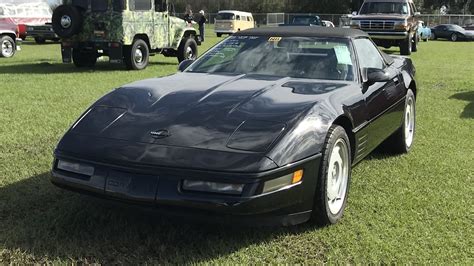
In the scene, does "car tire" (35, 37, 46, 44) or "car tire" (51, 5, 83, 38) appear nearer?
"car tire" (51, 5, 83, 38)

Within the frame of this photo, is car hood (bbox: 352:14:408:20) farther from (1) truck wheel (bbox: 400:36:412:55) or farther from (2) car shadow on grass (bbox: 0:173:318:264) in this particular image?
(2) car shadow on grass (bbox: 0:173:318:264)

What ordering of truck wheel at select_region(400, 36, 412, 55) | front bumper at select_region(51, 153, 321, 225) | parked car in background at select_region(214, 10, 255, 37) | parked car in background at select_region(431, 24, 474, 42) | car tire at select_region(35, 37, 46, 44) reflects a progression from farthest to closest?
parked car in background at select_region(431, 24, 474, 42) < parked car in background at select_region(214, 10, 255, 37) < car tire at select_region(35, 37, 46, 44) < truck wheel at select_region(400, 36, 412, 55) < front bumper at select_region(51, 153, 321, 225)

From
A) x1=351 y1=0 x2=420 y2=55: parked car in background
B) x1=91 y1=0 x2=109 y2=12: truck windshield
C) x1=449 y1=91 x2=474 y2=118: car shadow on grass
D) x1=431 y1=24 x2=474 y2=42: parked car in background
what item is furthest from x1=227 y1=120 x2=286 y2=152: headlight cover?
x1=431 y1=24 x2=474 y2=42: parked car in background

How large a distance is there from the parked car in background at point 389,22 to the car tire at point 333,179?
56.6 feet

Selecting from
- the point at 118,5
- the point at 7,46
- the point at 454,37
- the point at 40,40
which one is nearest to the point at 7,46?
the point at 7,46

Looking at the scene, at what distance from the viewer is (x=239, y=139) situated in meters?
3.11

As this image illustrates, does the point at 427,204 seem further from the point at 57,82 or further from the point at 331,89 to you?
the point at 57,82

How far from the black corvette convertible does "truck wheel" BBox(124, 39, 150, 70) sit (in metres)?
9.41

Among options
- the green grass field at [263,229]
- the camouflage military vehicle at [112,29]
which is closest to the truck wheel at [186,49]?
the camouflage military vehicle at [112,29]

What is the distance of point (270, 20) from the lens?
52.1 m

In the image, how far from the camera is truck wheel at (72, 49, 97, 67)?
14195 millimetres

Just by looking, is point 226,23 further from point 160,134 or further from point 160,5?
point 160,134

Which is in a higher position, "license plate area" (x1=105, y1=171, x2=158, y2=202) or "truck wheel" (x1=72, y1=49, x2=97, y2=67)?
"license plate area" (x1=105, y1=171, x2=158, y2=202)

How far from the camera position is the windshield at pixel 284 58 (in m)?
4.37
